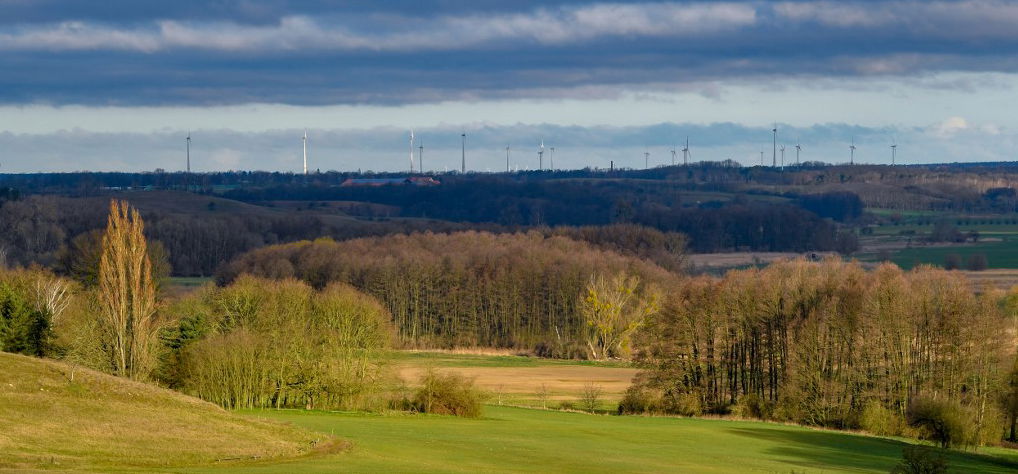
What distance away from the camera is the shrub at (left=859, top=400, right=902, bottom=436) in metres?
77.0

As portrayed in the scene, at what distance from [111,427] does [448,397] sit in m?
28.0

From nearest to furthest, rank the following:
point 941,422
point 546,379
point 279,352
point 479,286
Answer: point 941,422 → point 279,352 → point 546,379 → point 479,286

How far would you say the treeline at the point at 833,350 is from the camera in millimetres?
80938

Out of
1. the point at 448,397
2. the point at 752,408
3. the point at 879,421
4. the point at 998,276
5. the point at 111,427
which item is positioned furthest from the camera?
the point at 998,276

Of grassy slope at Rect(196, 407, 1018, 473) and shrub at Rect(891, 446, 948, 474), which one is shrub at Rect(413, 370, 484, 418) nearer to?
grassy slope at Rect(196, 407, 1018, 473)

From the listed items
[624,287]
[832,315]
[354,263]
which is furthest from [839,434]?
[354,263]

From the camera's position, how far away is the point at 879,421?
254 ft

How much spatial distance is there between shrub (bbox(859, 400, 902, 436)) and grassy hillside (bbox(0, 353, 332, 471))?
3711 cm

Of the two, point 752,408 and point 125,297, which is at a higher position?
point 125,297

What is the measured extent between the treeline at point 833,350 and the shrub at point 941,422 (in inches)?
51.1

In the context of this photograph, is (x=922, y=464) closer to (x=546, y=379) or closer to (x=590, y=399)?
(x=590, y=399)

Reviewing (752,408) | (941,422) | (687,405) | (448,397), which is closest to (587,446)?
(448,397)

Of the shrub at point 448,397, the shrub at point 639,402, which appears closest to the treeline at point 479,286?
the shrub at point 639,402

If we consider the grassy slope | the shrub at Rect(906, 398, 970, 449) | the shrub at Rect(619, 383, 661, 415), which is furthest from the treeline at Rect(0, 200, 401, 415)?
the shrub at Rect(906, 398, 970, 449)
